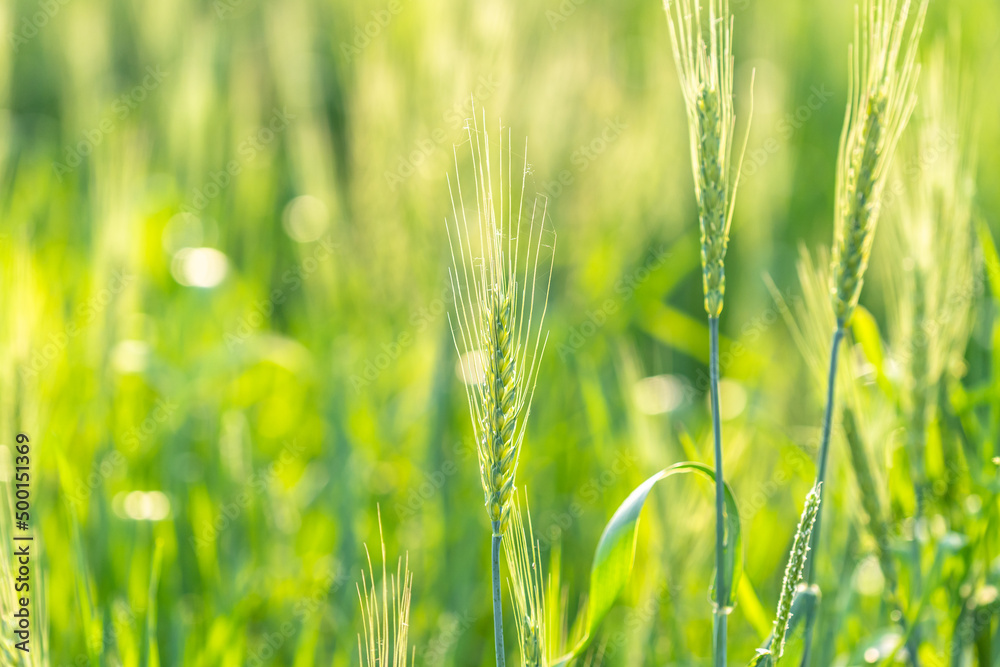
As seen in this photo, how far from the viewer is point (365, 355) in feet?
5.40

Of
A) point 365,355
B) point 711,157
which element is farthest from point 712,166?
point 365,355

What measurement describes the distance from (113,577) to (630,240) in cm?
121

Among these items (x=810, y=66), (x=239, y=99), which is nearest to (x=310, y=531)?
(x=239, y=99)

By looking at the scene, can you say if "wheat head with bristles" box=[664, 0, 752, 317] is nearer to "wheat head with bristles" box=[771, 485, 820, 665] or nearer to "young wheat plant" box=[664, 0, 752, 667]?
"young wheat plant" box=[664, 0, 752, 667]

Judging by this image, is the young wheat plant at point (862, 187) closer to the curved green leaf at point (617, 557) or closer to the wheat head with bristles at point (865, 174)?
the wheat head with bristles at point (865, 174)

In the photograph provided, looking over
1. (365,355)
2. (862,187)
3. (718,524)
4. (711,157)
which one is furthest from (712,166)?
(365,355)

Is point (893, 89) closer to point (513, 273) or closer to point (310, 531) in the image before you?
point (513, 273)

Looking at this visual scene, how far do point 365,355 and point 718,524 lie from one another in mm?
1106

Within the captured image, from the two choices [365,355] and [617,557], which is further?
[365,355]

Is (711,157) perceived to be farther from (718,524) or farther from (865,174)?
(718,524)

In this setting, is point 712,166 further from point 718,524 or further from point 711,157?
point 718,524

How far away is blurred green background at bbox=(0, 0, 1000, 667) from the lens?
3.69 feet

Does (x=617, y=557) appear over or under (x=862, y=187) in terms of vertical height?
under

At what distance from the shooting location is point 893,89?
0.71 metres
